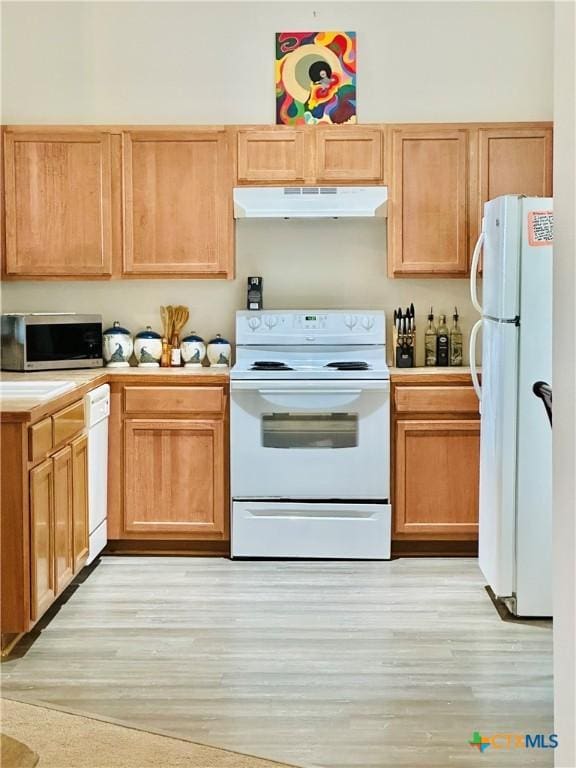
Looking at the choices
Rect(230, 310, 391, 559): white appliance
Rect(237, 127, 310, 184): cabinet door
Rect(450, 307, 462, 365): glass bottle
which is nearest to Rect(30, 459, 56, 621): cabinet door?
Rect(230, 310, 391, 559): white appliance

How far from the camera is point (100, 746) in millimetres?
2799

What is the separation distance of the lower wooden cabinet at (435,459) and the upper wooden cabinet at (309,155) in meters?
1.12

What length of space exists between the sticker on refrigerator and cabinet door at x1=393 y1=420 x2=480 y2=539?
1.28 m

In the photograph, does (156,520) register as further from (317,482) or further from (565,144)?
(565,144)

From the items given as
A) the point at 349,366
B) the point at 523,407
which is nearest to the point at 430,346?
the point at 349,366

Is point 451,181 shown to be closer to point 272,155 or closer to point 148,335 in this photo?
point 272,155

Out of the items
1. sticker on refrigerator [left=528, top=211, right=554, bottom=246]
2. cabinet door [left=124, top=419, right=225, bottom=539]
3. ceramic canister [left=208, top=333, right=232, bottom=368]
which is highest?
sticker on refrigerator [left=528, top=211, right=554, bottom=246]

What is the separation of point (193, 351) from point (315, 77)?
1617mm

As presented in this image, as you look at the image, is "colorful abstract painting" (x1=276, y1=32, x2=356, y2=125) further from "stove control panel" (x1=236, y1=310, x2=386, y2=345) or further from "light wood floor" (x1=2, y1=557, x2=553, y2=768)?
"light wood floor" (x1=2, y1=557, x2=553, y2=768)

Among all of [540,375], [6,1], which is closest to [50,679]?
[540,375]

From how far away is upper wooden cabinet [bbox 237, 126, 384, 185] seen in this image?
16.6ft

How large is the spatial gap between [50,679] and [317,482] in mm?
1865

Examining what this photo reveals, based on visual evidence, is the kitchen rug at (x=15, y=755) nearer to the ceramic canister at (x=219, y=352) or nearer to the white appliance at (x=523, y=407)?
the white appliance at (x=523, y=407)

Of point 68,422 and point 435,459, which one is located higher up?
point 68,422
